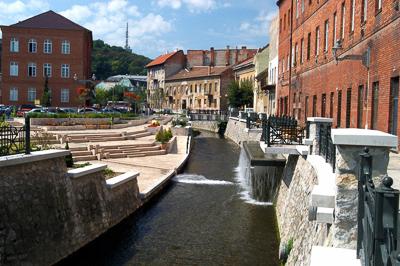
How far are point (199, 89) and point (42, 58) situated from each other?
34.3m

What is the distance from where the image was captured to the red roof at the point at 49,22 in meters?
62.1

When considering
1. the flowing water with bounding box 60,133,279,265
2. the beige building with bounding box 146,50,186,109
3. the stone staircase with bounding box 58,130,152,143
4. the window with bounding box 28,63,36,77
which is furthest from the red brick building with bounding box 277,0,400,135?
the beige building with bounding box 146,50,186,109

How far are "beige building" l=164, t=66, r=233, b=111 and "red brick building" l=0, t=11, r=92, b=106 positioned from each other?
90.1 ft

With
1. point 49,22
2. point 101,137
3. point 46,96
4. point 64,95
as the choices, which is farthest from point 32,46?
point 101,137

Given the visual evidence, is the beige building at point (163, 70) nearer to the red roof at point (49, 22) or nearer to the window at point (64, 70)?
the window at point (64, 70)

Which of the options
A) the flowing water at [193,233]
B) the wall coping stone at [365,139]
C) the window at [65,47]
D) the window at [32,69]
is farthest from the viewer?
the window at [32,69]

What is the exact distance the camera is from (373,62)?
54.7 ft

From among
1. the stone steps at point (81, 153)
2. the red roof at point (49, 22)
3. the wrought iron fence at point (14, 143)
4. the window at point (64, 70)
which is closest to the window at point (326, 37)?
the stone steps at point (81, 153)

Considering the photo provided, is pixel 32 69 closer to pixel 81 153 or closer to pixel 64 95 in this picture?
pixel 64 95

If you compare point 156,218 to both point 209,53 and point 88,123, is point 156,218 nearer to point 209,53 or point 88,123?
point 88,123

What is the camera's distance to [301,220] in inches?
397

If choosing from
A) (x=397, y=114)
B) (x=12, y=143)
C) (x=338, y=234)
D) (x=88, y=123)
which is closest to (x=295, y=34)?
(x=88, y=123)

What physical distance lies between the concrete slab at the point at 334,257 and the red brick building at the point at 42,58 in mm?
60786

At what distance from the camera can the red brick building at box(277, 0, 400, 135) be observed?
15.0m
